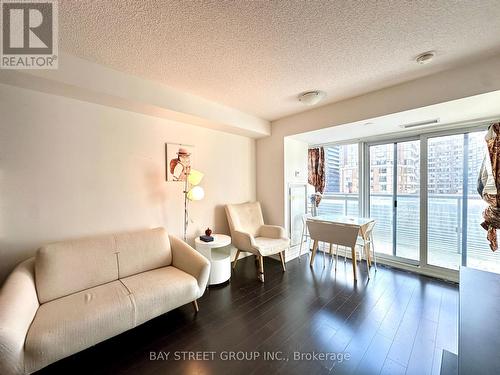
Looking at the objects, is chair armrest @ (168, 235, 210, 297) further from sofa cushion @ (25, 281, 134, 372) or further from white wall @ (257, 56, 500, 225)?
white wall @ (257, 56, 500, 225)

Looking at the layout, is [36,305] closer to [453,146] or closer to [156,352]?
[156,352]

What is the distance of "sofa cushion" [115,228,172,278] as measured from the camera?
2.04 m

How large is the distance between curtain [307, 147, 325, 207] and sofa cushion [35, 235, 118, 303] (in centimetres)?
352

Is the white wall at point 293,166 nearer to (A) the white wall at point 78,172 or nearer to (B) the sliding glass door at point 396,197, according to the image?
(B) the sliding glass door at point 396,197

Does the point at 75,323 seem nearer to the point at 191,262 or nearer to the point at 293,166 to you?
the point at 191,262

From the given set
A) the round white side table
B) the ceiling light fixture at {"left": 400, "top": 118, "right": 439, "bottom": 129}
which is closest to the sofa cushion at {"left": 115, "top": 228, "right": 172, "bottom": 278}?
the round white side table

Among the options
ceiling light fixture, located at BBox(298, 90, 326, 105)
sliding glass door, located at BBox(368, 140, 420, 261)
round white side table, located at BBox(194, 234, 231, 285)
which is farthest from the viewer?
sliding glass door, located at BBox(368, 140, 420, 261)

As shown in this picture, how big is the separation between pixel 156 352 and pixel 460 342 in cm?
191

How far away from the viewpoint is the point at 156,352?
5.17 feet

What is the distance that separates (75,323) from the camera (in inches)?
53.3

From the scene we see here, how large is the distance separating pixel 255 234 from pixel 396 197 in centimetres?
239

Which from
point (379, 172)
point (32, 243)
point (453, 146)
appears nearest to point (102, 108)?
point (32, 243)

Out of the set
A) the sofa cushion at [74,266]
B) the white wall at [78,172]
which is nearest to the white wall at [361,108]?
the white wall at [78,172]

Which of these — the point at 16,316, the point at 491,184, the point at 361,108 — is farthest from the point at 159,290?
the point at 491,184
